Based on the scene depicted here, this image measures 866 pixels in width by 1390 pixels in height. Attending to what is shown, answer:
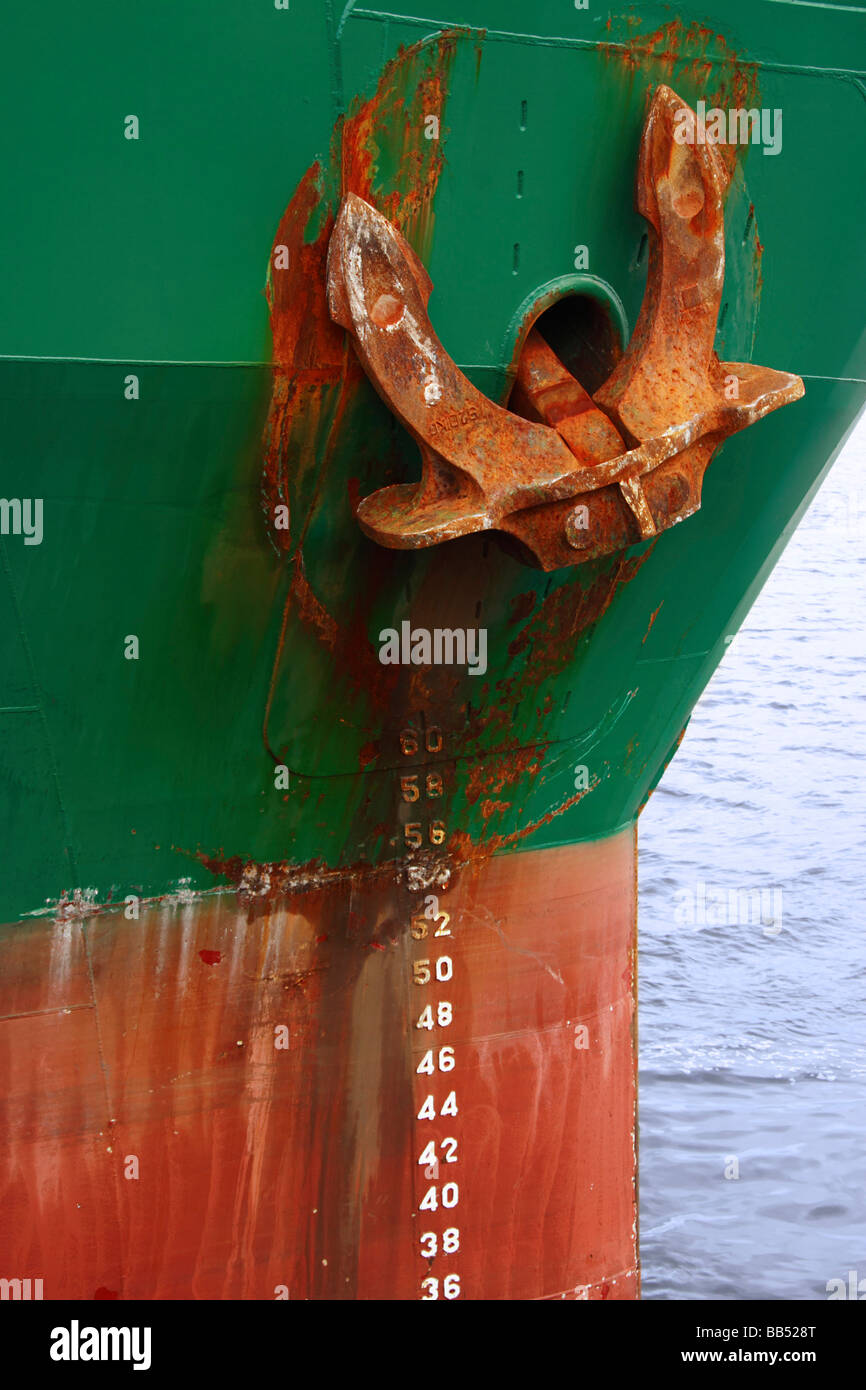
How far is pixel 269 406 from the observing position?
3355 mm

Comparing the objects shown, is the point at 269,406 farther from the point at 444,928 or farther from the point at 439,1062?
the point at 439,1062

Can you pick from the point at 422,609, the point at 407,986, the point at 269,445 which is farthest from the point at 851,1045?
the point at 269,445

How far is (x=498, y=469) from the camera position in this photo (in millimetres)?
3363

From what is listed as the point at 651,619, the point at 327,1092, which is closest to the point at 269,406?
the point at 651,619

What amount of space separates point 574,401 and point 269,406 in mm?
766

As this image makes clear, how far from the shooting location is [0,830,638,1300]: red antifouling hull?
12.7ft

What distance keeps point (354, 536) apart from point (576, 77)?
3.98 feet

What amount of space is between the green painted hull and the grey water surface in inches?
193

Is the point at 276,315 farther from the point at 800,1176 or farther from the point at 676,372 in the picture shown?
the point at 800,1176

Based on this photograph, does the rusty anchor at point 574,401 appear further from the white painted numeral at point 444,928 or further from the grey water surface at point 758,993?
the grey water surface at point 758,993

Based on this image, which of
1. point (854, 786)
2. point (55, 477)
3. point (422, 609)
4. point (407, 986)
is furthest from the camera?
point (854, 786)

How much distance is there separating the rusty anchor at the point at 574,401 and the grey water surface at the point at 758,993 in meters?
5.73

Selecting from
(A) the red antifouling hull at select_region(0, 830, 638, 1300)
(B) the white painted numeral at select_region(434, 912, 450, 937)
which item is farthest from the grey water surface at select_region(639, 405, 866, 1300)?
(B) the white painted numeral at select_region(434, 912, 450, 937)

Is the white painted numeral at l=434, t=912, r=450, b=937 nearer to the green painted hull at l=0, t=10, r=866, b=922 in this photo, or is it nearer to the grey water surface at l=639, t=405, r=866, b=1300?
the green painted hull at l=0, t=10, r=866, b=922
